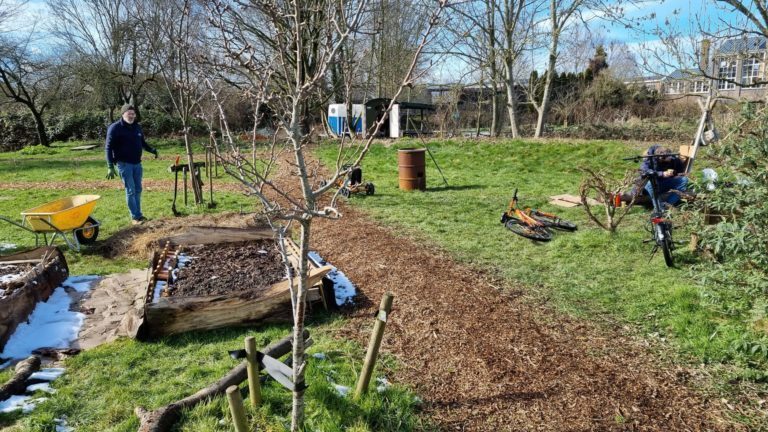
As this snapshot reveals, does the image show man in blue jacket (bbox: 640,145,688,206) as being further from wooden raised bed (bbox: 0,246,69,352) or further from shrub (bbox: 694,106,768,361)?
wooden raised bed (bbox: 0,246,69,352)

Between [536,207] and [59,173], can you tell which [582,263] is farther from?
[59,173]

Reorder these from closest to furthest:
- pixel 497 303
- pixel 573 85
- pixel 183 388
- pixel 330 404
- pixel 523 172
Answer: pixel 330 404 → pixel 183 388 → pixel 497 303 → pixel 523 172 → pixel 573 85

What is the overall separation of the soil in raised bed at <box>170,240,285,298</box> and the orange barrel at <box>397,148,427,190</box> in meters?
4.96

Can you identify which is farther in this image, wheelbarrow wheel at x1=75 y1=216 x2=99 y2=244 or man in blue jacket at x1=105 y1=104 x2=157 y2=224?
man in blue jacket at x1=105 y1=104 x2=157 y2=224

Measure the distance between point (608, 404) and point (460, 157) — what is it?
512 inches

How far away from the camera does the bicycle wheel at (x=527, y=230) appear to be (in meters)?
7.02

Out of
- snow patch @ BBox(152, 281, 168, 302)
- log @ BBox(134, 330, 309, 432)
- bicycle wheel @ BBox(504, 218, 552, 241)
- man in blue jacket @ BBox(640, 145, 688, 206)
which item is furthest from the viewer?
man in blue jacket @ BBox(640, 145, 688, 206)

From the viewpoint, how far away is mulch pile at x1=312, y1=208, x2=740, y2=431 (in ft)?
10.1

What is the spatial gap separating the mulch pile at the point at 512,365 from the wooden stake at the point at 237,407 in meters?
1.29

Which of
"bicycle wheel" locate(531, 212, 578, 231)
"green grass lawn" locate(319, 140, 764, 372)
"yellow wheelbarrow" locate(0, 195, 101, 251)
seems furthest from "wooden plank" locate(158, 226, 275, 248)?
"bicycle wheel" locate(531, 212, 578, 231)

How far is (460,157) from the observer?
1575 cm

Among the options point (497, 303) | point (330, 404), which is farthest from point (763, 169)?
point (330, 404)

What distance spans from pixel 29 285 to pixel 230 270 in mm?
1888

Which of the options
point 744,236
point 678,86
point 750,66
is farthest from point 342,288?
point 750,66
